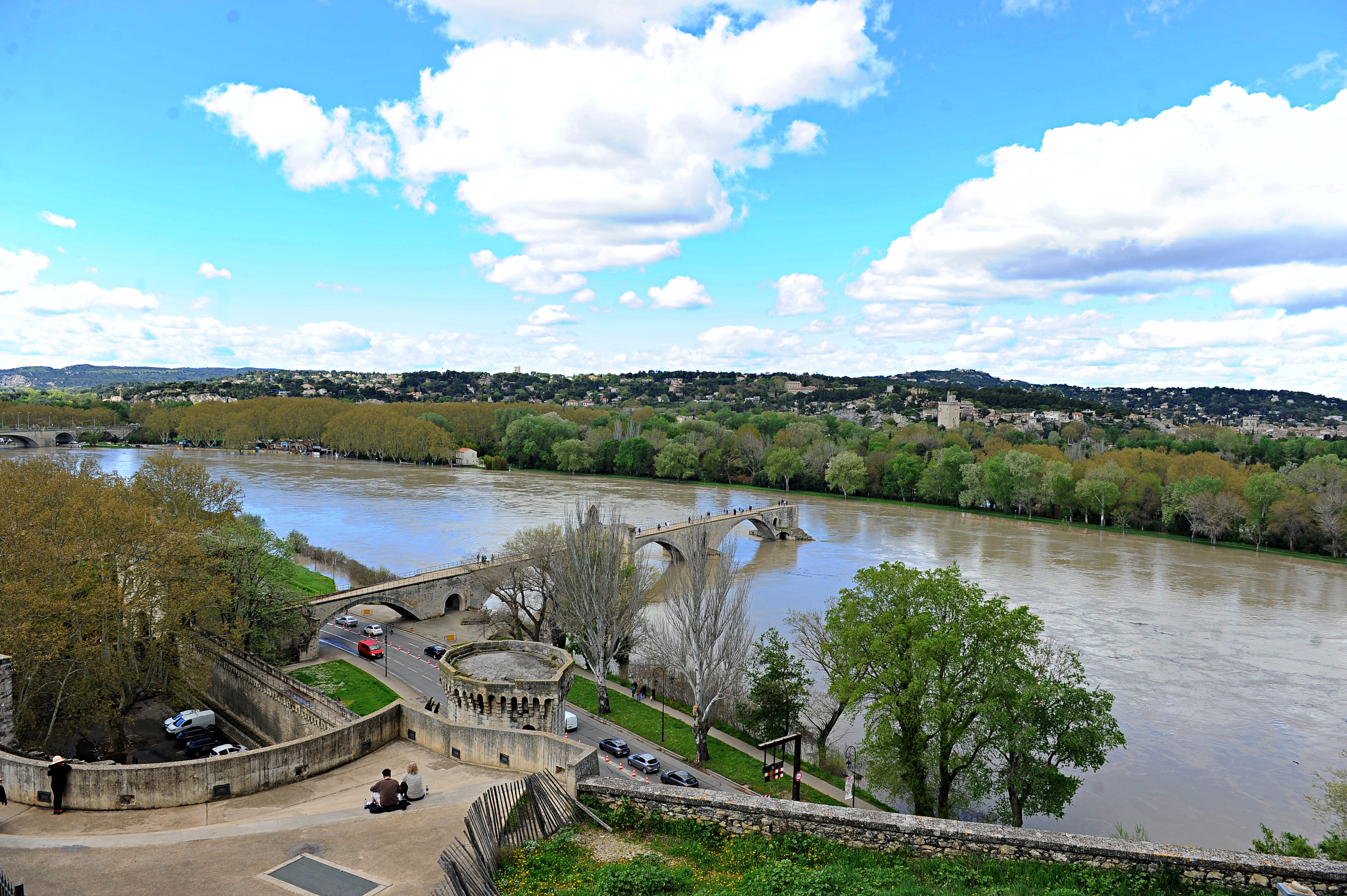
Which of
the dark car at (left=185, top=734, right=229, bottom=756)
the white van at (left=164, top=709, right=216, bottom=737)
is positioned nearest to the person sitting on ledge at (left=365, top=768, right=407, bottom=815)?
the dark car at (left=185, top=734, right=229, bottom=756)

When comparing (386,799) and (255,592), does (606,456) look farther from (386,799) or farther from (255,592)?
(386,799)

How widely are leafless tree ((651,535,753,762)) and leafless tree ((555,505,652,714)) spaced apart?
279 cm

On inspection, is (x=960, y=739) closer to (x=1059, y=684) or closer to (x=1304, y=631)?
(x=1059, y=684)

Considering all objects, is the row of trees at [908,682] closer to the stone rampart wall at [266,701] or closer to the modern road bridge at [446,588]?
the modern road bridge at [446,588]

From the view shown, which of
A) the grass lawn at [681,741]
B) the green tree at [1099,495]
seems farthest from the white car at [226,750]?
the green tree at [1099,495]

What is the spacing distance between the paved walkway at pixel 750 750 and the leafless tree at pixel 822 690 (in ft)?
5.06

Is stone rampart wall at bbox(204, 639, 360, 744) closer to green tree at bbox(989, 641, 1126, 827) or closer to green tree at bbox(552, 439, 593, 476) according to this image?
green tree at bbox(989, 641, 1126, 827)

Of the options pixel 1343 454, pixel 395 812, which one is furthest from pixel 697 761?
pixel 1343 454

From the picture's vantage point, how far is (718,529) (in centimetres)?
5622

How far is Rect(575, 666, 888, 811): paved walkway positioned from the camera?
67.6 feet

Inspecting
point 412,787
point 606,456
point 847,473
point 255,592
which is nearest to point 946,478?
point 847,473

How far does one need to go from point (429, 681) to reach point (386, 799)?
18.6m

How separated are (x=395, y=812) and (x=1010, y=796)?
14.1 m

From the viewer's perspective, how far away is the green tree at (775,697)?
24109mm
